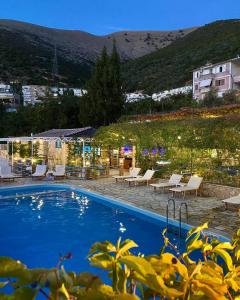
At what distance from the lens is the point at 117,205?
39.8ft

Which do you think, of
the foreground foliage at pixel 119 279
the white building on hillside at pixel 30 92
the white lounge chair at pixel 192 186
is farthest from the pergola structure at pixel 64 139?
the white building on hillside at pixel 30 92

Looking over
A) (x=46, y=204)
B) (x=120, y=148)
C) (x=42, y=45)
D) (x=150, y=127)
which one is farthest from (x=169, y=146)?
(x=42, y=45)

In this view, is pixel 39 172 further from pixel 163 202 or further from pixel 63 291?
pixel 63 291

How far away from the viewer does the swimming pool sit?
8102 mm

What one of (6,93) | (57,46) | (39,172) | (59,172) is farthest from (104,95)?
(57,46)

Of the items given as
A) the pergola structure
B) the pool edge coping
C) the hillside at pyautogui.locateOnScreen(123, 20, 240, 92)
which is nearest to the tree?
the pergola structure

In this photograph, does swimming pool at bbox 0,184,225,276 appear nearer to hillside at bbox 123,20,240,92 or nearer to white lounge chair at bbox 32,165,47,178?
white lounge chair at bbox 32,165,47,178

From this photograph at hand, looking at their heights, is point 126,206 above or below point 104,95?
below

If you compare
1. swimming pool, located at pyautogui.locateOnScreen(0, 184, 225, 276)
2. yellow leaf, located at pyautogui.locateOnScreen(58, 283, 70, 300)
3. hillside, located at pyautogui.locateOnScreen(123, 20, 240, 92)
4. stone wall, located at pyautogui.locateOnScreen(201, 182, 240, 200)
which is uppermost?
hillside, located at pyautogui.locateOnScreen(123, 20, 240, 92)

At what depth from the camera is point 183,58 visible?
2601 inches

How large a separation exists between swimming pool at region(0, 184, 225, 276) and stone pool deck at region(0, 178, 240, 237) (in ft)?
1.52

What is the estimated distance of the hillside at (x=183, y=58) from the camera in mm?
58656

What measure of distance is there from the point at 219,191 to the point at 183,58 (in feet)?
188

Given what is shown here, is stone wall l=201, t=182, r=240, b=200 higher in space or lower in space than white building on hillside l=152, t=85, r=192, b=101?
lower
